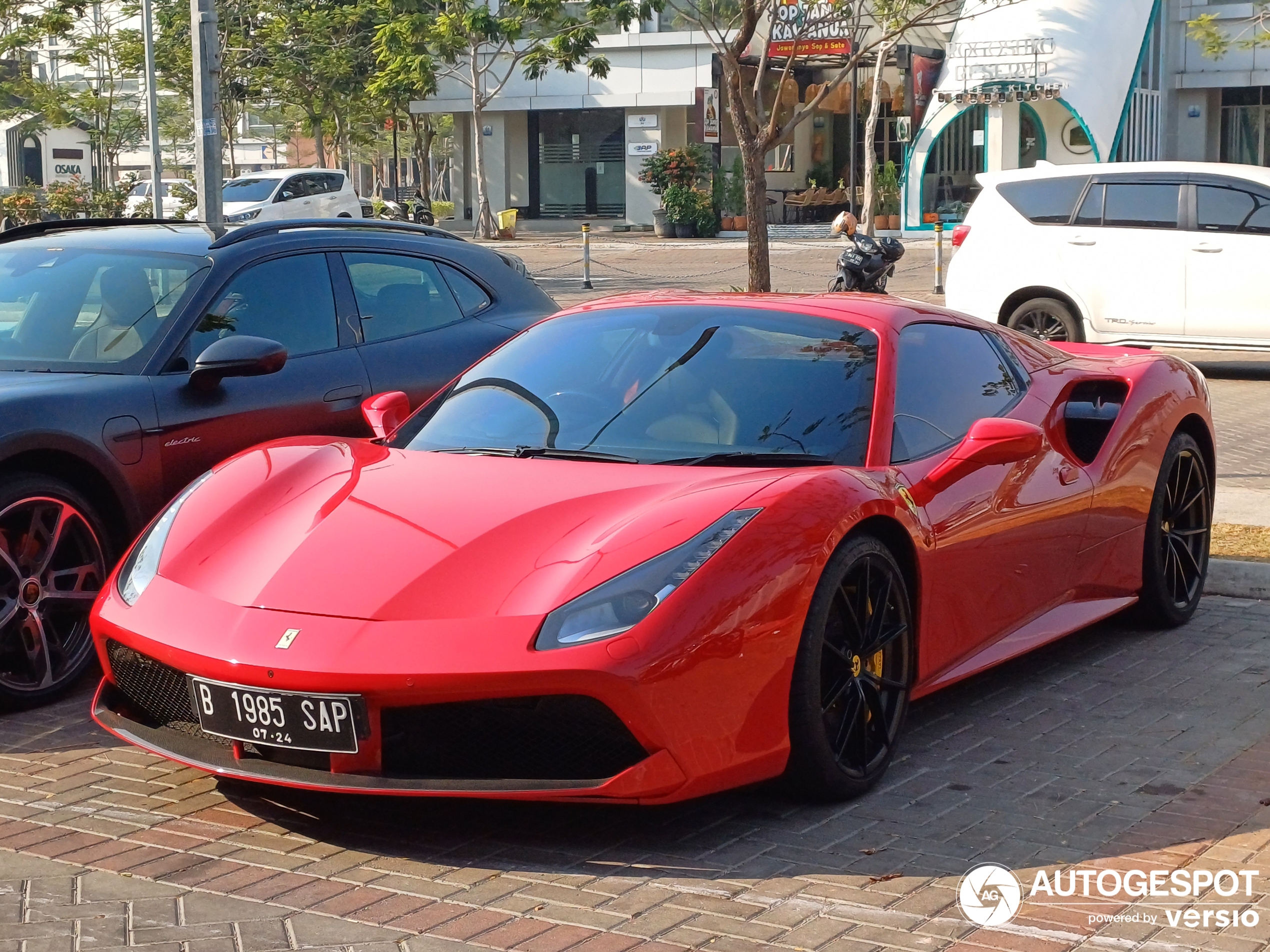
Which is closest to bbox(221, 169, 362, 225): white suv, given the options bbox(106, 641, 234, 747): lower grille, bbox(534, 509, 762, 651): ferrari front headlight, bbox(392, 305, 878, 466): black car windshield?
bbox(392, 305, 878, 466): black car windshield

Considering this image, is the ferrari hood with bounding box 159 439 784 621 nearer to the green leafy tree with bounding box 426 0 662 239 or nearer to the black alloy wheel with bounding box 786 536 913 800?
the black alloy wheel with bounding box 786 536 913 800

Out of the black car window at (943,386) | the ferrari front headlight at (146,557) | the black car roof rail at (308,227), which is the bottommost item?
the ferrari front headlight at (146,557)

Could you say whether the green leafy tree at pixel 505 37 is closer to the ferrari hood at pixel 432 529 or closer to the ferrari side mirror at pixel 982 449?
the ferrari side mirror at pixel 982 449

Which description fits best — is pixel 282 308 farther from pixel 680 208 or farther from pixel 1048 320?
pixel 680 208

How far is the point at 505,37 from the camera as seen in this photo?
41.9m

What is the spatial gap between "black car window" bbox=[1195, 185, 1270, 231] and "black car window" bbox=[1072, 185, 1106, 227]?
0.83 metres

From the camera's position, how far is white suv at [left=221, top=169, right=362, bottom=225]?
1361 inches

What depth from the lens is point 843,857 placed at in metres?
3.95

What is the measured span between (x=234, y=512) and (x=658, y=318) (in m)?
1.55

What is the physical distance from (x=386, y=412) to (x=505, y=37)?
38.3m

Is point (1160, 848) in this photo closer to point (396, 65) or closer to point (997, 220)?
point (997, 220)

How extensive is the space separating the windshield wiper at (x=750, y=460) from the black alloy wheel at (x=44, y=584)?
2.12 m

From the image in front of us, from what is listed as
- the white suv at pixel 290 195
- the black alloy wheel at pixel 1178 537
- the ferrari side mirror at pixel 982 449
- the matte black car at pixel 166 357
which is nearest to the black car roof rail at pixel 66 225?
the matte black car at pixel 166 357

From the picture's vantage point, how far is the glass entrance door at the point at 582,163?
47.8m
